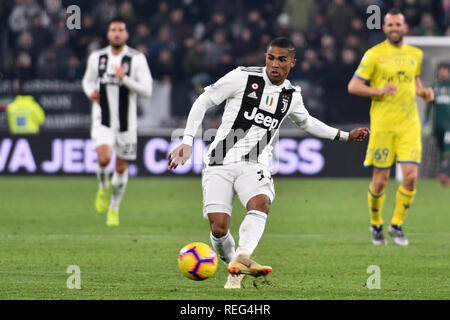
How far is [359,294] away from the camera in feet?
23.8

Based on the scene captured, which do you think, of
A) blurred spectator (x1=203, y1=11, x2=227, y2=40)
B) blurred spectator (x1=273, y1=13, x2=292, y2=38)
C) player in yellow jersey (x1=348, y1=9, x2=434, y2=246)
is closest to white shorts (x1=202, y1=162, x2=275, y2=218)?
player in yellow jersey (x1=348, y1=9, x2=434, y2=246)

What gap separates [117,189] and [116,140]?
2.01ft

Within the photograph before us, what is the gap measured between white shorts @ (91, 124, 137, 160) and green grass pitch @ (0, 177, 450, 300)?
2.63ft

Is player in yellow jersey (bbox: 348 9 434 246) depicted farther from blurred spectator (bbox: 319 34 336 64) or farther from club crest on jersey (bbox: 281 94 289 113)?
blurred spectator (bbox: 319 34 336 64)

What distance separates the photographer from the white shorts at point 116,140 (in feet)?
41.1

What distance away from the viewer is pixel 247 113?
774cm

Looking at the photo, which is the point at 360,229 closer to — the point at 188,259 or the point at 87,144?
the point at 188,259

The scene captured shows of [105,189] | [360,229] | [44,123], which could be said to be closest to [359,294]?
[360,229]

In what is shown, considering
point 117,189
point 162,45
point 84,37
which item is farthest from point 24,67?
point 117,189

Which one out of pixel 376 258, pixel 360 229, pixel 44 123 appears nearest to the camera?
pixel 376 258

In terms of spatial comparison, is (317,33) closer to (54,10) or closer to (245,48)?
(245,48)

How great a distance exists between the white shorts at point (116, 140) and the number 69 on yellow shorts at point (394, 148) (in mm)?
3126

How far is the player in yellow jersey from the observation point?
1059cm

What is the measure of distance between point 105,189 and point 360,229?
3039mm
